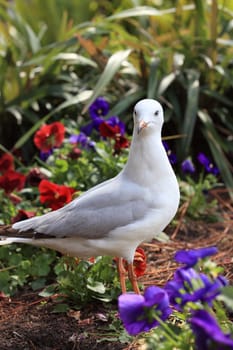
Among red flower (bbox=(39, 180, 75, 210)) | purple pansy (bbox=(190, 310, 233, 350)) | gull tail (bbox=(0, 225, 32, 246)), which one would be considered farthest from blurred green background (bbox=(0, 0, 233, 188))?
purple pansy (bbox=(190, 310, 233, 350))

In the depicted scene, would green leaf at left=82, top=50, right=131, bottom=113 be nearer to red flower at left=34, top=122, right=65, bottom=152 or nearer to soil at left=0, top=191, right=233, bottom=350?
red flower at left=34, top=122, right=65, bottom=152

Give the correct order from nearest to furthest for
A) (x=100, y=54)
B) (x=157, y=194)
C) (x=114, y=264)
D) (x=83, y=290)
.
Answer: (x=157, y=194)
(x=83, y=290)
(x=114, y=264)
(x=100, y=54)

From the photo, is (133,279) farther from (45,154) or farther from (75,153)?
(45,154)

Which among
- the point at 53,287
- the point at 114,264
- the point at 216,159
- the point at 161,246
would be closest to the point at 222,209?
the point at 216,159

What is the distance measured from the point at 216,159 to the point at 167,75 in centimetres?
67

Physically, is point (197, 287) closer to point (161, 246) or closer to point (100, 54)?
point (161, 246)

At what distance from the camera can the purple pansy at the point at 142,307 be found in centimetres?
169

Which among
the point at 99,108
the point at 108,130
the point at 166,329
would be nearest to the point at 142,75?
the point at 99,108

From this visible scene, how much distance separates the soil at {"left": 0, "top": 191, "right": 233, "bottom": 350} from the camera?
245cm

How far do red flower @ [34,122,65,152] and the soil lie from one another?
759 mm

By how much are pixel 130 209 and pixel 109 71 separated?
5.93 feet

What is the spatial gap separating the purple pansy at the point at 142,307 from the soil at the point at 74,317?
689 mm

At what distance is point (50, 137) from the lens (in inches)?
150

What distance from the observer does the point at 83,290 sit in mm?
2707
